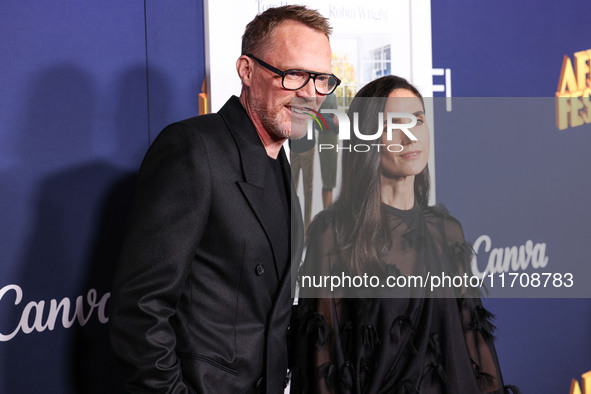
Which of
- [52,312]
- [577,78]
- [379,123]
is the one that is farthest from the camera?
[577,78]

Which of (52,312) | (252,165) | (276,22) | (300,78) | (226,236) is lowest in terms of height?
(52,312)

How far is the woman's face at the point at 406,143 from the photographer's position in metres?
1.50

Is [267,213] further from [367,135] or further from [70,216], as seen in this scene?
[70,216]

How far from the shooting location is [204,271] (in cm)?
142

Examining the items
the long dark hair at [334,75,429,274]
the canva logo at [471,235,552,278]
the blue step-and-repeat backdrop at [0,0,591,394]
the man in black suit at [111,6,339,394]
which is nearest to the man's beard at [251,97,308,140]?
the man in black suit at [111,6,339,394]

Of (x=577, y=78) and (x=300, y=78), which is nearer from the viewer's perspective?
(x=300, y=78)

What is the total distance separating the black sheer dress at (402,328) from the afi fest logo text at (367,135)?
17 centimetres

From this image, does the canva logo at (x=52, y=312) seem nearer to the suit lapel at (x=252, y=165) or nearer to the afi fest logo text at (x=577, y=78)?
the suit lapel at (x=252, y=165)

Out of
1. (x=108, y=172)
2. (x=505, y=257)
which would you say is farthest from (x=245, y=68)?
(x=505, y=257)

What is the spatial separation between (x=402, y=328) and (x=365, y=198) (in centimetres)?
35

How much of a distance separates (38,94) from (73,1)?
330 mm

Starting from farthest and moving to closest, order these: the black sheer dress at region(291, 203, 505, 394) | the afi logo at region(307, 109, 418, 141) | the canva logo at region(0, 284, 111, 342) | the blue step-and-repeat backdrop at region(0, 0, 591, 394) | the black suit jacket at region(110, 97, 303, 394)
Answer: the canva logo at region(0, 284, 111, 342) < the blue step-and-repeat backdrop at region(0, 0, 591, 394) < the afi logo at region(307, 109, 418, 141) < the black sheer dress at region(291, 203, 505, 394) < the black suit jacket at region(110, 97, 303, 394)

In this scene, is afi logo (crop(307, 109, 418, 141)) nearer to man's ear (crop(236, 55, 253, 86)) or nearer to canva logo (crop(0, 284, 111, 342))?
man's ear (crop(236, 55, 253, 86))

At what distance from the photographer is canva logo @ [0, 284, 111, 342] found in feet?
5.73
